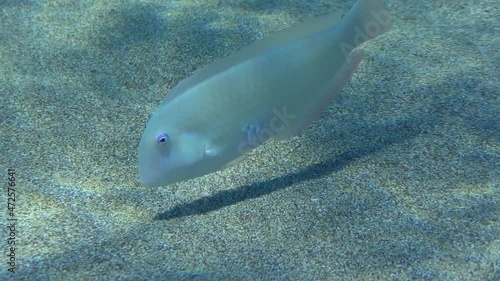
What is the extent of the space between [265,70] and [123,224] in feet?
3.61

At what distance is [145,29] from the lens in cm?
390

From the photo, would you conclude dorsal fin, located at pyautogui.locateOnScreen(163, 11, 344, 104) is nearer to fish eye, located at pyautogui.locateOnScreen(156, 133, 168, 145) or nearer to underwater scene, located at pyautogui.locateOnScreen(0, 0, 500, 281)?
underwater scene, located at pyautogui.locateOnScreen(0, 0, 500, 281)

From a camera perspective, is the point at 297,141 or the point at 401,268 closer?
the point at 401,268

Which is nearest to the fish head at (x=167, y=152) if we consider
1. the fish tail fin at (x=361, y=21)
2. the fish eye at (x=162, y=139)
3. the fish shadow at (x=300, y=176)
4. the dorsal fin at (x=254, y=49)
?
the fish eye at (x=162, y=139)

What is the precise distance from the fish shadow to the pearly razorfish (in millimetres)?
365

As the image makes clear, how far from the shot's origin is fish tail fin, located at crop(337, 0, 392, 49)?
229 cm

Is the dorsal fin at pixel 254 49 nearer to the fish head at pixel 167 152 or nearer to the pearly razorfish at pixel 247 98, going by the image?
the pearly razorfish at pixel 247 98

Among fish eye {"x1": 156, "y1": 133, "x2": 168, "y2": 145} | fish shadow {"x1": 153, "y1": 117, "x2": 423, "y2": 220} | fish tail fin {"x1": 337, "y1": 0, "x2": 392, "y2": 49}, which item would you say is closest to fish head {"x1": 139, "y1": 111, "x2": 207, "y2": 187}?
fish eye {"x1": 156, "y1": 133, "x2": 168, "y2": 145}

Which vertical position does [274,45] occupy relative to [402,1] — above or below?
below

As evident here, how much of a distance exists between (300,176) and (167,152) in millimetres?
934

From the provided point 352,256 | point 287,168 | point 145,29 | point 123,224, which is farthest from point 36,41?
point 352,256

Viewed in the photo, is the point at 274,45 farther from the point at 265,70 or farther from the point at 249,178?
the point at 249,178

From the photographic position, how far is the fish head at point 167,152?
206cm

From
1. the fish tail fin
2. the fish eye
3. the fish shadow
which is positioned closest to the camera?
the fish eye
